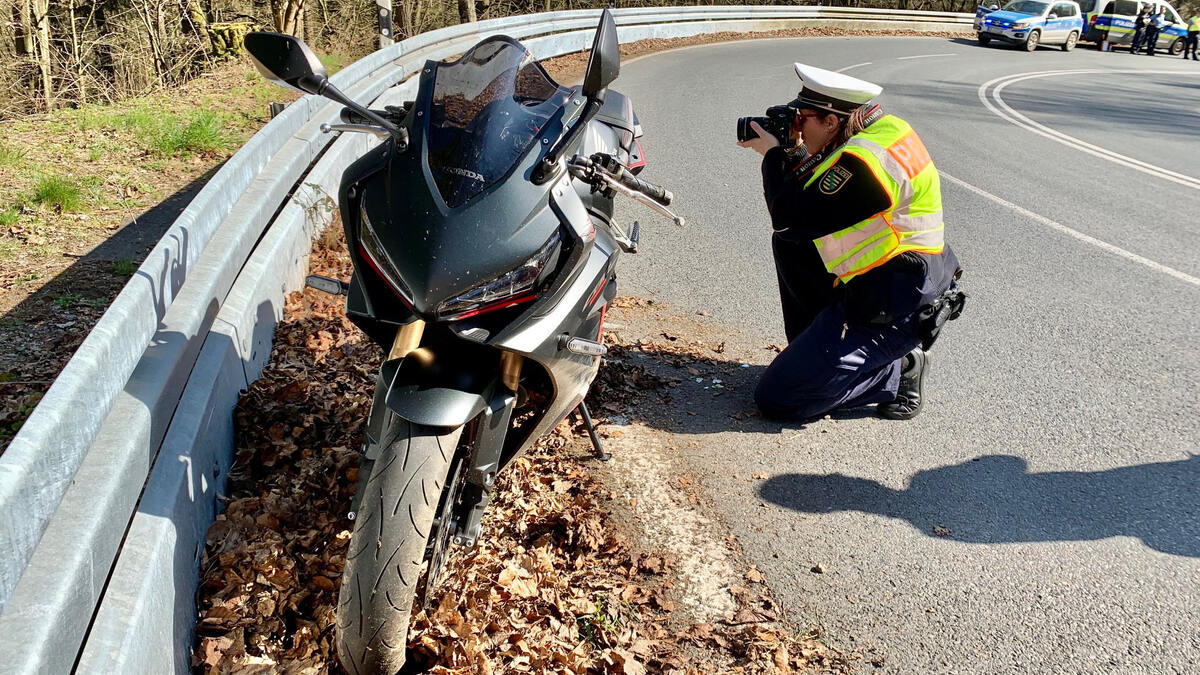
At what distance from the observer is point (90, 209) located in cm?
636

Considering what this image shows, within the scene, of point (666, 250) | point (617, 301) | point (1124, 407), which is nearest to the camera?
point (1124, 407)

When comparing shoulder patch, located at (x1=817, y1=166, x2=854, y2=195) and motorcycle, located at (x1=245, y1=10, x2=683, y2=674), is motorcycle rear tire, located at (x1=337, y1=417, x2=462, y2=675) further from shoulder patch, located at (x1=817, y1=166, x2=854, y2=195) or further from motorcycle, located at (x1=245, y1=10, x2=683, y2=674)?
shoulder patch, located at (x1=817, y1=166, x2=854, y2=195)

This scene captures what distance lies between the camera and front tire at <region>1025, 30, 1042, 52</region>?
27.2 m

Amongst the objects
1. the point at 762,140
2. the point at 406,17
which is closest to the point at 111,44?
the point at 406,17

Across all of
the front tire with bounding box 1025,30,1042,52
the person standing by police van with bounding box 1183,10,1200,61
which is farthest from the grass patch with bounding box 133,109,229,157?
the person standing by police van with bounding box 1183,10,1200,61

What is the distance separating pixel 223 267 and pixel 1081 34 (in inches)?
1319

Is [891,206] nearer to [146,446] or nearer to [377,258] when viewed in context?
[377,258]

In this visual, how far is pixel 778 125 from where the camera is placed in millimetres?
4656

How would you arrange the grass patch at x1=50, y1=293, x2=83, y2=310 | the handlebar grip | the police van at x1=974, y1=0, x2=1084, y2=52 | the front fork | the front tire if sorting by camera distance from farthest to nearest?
the front tire → the police van at x1=974, y1=0, x2=1084, y2=52 → the grass patch at x1=50, y1=293, x2=83, y2=310 → the handlebar grip → the front fork

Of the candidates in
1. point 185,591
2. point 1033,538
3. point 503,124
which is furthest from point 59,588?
point 1033,538

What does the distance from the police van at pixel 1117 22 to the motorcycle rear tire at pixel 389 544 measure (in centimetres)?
3423

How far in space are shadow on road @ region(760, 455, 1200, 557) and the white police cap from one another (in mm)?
1733

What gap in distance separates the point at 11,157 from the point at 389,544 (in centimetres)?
592

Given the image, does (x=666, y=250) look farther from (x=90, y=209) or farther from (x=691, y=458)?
(x=90, y=209)
